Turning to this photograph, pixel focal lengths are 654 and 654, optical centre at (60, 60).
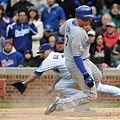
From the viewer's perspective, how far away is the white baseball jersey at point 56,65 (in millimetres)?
11969

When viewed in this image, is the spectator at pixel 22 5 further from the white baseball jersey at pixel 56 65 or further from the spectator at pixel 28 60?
the white baseball jersey at pixel 56 65

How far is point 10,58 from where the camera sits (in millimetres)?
15852

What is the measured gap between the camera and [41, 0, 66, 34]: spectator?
57.1 ft

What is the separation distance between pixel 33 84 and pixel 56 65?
317cm

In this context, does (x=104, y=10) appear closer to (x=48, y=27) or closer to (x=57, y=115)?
(x=48, y=27)

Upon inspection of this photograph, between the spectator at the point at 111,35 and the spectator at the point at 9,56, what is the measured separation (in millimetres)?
2485

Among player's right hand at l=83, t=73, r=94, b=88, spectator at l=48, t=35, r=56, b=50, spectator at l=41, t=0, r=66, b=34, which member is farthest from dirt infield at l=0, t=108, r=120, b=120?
spectator at l=41, t=0, r=66, b=34

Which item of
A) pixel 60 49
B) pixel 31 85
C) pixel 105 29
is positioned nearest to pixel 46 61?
pixel 31 85

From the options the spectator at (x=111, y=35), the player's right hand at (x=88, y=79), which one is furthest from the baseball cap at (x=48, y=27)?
the player's right hand at (x=88, y=79)

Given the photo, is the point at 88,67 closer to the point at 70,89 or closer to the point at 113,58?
the point at 70,89

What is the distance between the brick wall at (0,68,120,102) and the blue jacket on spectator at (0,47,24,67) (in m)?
0.70

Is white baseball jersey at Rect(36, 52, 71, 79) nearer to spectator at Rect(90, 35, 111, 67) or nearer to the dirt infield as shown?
the dirt infield

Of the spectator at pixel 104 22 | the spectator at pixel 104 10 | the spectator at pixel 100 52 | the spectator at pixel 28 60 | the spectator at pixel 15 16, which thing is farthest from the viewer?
the spectator at pixel 104 10

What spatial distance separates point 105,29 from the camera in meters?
17.3
